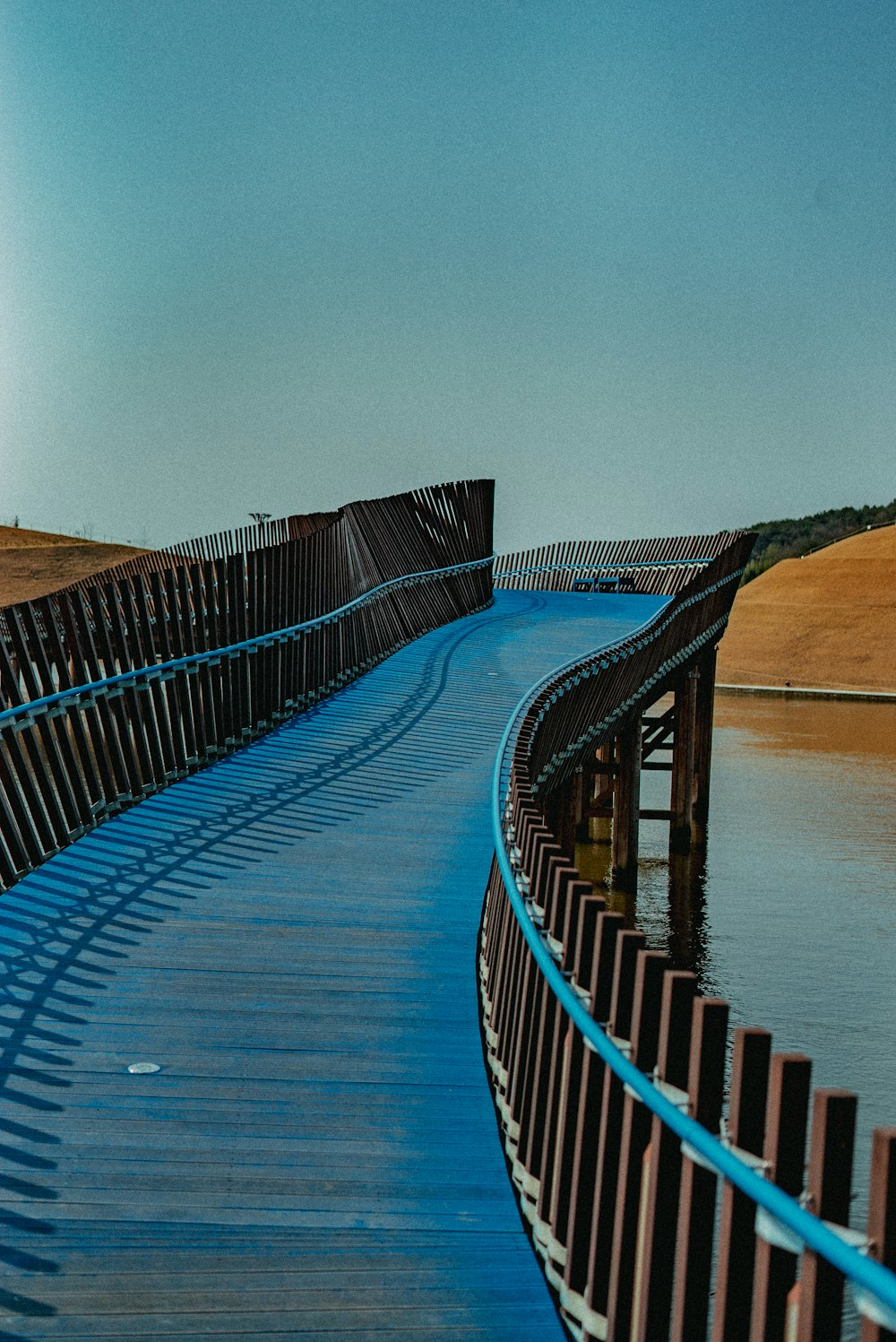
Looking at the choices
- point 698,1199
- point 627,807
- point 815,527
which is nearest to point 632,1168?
point 698,1199

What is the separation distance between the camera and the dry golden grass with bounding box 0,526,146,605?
48.3m

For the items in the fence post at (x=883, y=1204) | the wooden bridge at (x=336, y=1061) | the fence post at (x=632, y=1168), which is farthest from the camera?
the fence post at (x=632, y=1168)

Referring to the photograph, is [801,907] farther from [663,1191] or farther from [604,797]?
[663,1191]

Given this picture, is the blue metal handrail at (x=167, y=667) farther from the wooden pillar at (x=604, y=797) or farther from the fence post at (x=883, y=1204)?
the fence post at (x=883, y=1204)

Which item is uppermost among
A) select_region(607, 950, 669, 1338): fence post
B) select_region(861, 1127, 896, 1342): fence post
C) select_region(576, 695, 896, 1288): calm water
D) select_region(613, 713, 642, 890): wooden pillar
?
select_region(861, 1127, 896, 1342): fence post

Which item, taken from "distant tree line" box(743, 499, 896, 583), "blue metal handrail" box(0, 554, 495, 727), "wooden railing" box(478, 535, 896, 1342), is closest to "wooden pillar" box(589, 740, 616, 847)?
"blue metal handrail" box(0, 554, 495, 727)

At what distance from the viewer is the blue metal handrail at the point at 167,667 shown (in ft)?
29.3

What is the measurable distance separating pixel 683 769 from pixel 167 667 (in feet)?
52.3

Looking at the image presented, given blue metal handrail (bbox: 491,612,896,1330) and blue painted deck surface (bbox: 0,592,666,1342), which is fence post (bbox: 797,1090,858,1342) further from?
blue painted deck surface (bbox: 0,592,666,1342)

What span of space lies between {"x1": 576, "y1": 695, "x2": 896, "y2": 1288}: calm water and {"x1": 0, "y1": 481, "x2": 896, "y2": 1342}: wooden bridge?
164 inches

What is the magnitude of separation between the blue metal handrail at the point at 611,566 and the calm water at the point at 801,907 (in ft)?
16.9

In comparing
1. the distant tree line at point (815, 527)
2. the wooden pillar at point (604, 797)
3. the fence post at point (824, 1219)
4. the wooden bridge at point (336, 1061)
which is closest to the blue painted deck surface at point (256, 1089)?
the wooden bridge at point (336, 1061)

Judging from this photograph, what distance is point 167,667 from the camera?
11.0m

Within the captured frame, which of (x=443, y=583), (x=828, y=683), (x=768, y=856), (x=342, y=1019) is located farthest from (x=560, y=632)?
(x=828, y=683)
